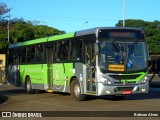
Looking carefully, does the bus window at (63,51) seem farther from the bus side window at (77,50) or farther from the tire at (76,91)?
the tire at (76,91)

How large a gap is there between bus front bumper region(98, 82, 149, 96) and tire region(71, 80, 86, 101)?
1693 mm

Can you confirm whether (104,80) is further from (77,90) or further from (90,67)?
(77,90)

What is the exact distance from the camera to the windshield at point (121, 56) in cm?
1816

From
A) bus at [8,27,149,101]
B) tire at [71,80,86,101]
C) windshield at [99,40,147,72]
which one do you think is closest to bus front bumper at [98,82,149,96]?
bus at [8,27,149,101]

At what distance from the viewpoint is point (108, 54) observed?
1822 centimetres

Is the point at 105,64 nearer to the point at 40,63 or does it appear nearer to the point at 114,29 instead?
the point at 114,29

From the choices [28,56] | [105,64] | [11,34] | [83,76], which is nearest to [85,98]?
[83,76]

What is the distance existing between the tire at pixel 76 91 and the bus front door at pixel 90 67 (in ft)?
2.43

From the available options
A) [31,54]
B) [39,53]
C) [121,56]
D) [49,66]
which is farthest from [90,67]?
[31,54]

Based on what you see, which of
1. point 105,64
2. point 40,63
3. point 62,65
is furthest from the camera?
point 40,63

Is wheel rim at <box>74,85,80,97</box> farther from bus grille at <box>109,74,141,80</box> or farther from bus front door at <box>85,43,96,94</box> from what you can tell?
bus grille at <box>109,74,141,80</box>

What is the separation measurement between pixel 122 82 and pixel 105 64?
1.07 meters

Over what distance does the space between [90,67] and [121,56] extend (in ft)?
4.74

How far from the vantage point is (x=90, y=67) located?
18.7 metres
